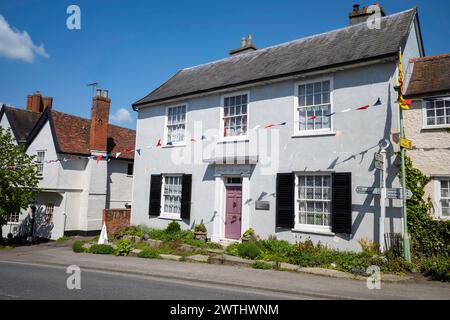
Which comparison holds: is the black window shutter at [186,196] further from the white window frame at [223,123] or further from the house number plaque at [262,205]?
the house number plaque at [262,205]

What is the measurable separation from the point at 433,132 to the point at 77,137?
19.4 m

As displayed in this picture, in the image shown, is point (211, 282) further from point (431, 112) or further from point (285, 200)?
point (431, 112)

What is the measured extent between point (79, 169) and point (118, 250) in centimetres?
994

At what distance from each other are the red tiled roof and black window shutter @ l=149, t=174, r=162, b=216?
6.02m

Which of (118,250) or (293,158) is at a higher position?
(293,158)

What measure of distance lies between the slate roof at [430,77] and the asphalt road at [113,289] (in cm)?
765

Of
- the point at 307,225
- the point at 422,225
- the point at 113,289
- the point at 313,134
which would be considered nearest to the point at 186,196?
the point at 307,225

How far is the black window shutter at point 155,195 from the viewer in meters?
16.7

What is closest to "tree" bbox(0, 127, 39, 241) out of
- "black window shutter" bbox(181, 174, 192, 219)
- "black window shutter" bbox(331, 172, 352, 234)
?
"black window shutter" bbox(181, 174, 192, 219)

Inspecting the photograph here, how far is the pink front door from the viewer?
14289mm

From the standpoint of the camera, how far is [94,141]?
21.7 metres

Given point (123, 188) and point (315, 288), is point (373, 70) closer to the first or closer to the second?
point (315, 288)

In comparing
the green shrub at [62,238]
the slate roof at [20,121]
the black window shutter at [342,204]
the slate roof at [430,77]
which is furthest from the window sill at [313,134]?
the slate roof at [20,121]
